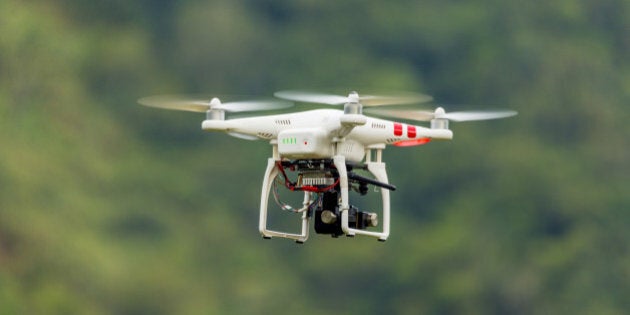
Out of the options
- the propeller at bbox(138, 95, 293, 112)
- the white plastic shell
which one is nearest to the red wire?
the white plastic shell

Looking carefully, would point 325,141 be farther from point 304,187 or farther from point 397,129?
point 397,129

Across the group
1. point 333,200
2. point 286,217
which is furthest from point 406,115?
point 286,217

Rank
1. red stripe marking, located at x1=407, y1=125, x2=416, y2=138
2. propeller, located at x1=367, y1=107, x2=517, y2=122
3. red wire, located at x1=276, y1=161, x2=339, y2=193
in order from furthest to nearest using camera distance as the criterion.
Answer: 1. propeller, located at x1=367, y1=107, x2=517, y2=122
2. red stripe marking, located at x1=407, y1=125, x2=416, y2=138
3. red wire, located at x1=276, y1=161, x2=339, y2=193

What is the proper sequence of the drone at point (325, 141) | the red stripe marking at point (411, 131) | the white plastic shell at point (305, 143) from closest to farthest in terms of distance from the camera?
the white plastic shell at point (305, 143) → the drone at point (325, 141) → the red stripe marking at point (411, 131)

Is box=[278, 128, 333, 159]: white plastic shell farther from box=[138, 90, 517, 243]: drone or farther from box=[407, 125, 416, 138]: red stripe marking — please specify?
box=[407, 125, 416, 138]: red stripe marking

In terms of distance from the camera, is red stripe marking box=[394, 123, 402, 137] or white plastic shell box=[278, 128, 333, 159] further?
red stripe marking box=[394, 123, 402, 137]

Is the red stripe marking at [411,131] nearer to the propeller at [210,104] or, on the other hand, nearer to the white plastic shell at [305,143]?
the white plastic shell at [305,143]

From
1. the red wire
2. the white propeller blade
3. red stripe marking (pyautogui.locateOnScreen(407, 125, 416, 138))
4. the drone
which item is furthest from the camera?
the white propeller blade

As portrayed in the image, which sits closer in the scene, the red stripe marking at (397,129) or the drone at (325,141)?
the drone at (325,141)

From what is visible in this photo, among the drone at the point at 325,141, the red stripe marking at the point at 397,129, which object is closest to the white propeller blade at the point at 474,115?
the drone at the point at 325,141

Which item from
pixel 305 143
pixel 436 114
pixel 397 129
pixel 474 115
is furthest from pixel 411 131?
pixel 305 143

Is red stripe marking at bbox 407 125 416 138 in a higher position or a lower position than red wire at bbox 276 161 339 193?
higher
